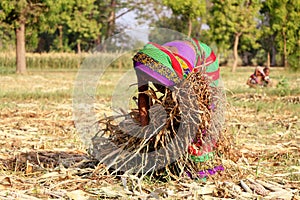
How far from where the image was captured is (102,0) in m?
49.5

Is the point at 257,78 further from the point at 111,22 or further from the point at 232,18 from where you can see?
the point at 111,22

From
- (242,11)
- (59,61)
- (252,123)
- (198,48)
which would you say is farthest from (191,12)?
(198,48)

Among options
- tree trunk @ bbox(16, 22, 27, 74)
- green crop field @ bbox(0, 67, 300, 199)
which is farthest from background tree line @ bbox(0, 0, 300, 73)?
green crop field @ bbox(0, 67, 300, 199)

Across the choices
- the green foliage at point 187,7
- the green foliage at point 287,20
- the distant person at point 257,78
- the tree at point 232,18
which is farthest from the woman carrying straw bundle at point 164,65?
the green foliage at point 187,7

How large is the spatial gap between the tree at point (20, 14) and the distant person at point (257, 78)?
1217 centimetres

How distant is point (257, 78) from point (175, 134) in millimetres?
11295

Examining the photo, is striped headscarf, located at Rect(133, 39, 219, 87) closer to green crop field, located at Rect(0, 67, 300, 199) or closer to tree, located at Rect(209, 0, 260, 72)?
green crop field, located at Rect(0, 67, 300, 199)

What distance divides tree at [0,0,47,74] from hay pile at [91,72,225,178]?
20.0 m

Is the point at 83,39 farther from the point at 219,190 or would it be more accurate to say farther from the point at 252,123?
the point at 219,190

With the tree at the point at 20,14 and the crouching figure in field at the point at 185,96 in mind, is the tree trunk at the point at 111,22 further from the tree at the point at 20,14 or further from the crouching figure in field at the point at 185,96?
the crouching figure in field at the point at 185,96

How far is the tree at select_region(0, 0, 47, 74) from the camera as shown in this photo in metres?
23.2

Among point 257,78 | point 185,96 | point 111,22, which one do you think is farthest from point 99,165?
point 111,22

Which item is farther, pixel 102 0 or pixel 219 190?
pixel 102 0

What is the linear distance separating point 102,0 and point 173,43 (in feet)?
151
